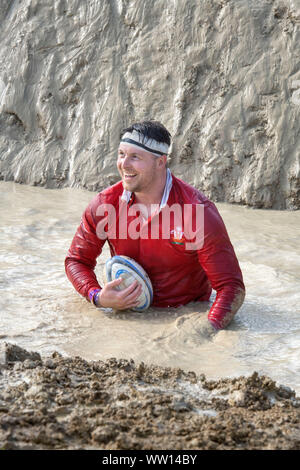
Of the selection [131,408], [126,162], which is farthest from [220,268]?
[131,408]

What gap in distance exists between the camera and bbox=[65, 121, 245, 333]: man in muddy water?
4324mm

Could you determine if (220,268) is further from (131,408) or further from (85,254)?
(131,408)

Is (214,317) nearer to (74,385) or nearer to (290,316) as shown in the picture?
(290,316)

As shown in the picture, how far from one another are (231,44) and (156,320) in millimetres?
4637

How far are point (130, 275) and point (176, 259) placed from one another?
33cm

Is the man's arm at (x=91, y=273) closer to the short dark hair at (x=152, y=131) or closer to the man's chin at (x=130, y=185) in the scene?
the man's chin at (x=130, y=185)

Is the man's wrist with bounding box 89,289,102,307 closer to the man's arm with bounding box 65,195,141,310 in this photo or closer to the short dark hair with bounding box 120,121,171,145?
the man's arm with bounding box 65,195,141,310

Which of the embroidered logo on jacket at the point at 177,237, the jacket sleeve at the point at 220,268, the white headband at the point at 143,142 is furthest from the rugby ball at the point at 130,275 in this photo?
the white headband at the point at 143,142

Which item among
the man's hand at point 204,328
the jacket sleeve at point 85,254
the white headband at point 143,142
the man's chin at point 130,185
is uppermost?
the white headband at point 143,142

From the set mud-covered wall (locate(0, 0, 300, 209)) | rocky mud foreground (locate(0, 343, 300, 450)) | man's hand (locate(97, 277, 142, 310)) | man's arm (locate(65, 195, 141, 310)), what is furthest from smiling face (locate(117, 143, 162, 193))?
mud-covered wall (locate(0, 0, 300, 209))

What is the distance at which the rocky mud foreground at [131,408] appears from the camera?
249 cm

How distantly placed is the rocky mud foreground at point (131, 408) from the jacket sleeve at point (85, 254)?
126cm

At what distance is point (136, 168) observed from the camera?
172 inches
